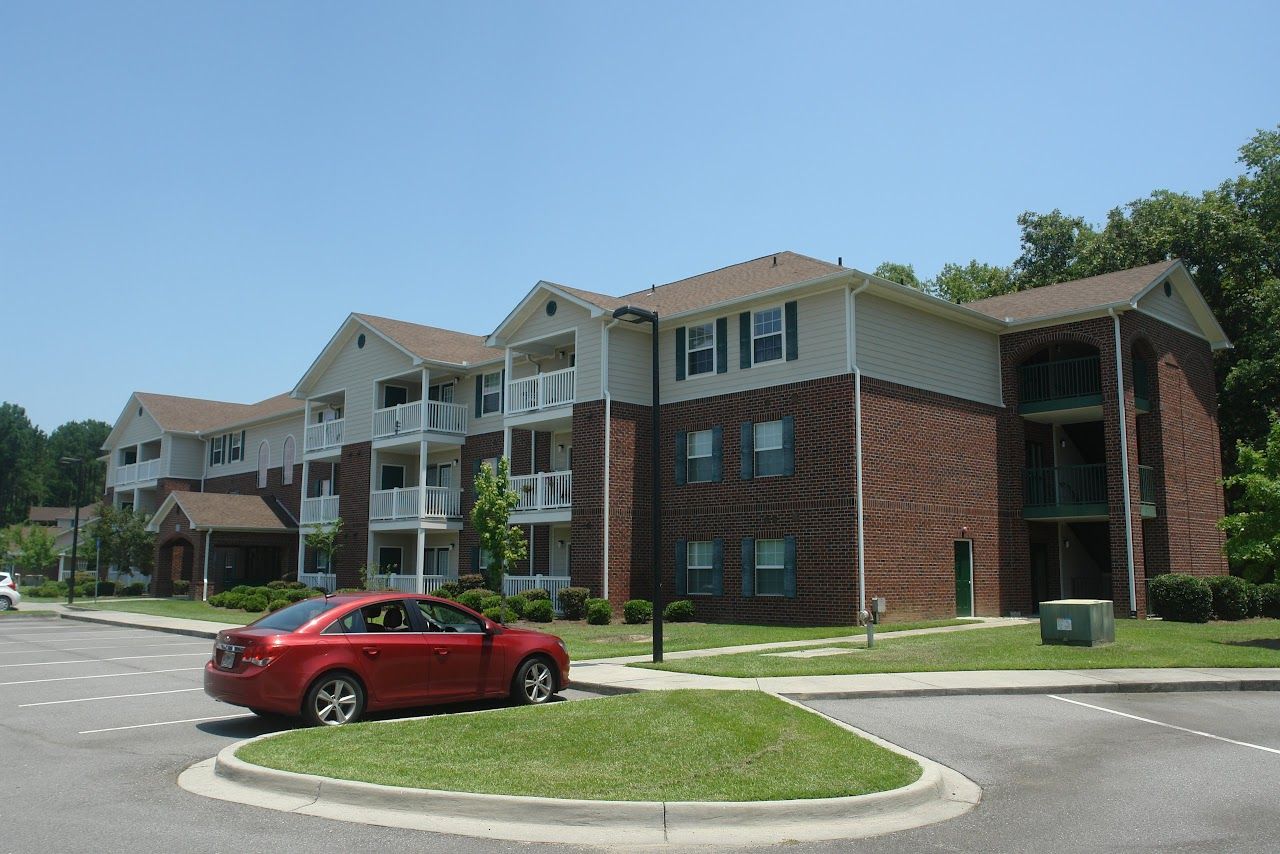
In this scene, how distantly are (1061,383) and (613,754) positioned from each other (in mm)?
23705

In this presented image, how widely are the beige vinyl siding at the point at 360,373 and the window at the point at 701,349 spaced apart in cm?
1215

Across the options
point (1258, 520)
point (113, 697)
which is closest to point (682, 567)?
point (1258, 520)

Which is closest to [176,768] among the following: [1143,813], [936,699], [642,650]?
[1143,813]

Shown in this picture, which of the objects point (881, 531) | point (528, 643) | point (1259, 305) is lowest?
point (528, 643)

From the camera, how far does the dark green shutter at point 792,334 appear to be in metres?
26.5

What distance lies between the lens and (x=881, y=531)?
82.8 feet

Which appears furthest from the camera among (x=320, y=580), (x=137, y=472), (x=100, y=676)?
(x=137, y=472)

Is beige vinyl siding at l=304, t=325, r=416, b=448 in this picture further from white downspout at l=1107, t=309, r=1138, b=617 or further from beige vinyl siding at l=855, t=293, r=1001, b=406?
white downspout at l=1107, t=309, r=1138, b=617

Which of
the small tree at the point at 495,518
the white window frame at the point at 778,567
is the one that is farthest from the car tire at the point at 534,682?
the white window frame at the point at 778,567

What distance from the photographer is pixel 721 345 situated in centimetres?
2844

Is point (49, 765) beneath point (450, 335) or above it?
beneath

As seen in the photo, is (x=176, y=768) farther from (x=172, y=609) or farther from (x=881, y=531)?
(x=172, y=609)

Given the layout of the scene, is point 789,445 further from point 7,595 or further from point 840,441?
point 7,595

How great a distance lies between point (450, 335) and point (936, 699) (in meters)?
30.2
